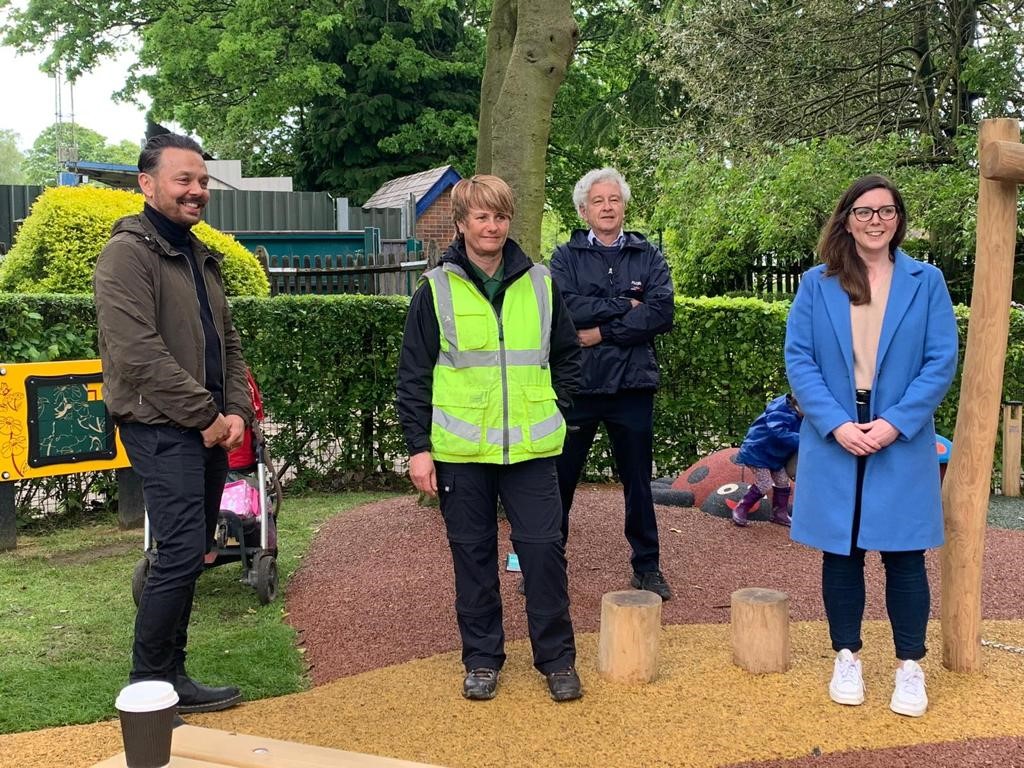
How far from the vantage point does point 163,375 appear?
3.63 meters

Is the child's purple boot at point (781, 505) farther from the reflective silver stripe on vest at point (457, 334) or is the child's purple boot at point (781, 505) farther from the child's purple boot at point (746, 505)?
the reflective silver stripe on vest at point (457, 334)

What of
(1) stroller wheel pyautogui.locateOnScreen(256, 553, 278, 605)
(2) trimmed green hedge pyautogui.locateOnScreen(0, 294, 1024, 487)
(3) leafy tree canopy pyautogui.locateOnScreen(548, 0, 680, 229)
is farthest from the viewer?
(3) leafy tree canopy pyautogui.locateOnScreen(548, 0, 680, 229)

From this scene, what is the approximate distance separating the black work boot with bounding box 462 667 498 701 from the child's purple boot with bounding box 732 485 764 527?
342 cm

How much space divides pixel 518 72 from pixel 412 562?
3.35m

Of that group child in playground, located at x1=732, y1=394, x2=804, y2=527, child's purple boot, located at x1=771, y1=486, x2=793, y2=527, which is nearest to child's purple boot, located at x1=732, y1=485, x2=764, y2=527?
child in playground, located at x1=732, y1=394, x2=804, y2=527

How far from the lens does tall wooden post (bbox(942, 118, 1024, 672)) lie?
13.3 ft

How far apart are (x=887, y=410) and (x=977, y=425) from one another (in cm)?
62

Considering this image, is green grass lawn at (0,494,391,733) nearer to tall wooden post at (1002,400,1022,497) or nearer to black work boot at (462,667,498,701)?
black work boot at (462,667,498,701)

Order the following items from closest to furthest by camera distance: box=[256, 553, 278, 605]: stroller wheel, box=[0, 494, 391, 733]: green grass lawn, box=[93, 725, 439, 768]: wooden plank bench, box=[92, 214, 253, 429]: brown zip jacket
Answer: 1. box=[93, 725, 439, 768]: wooden plank bench
2. box=[92, 214, 253, 429]: brown zip jacket
3. box=[0, 494, 391, 733]: green grass lawn
4. box=[256, 553, 278, 605]: stroller wheel

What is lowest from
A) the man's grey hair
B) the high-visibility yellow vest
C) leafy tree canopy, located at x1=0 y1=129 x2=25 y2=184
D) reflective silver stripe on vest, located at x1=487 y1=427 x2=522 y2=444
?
reflective silver stripe on vest, located at x1=487 y1=427 x2=522 y2=444

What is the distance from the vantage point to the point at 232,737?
2.89 meters

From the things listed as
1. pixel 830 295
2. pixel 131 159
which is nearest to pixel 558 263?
pixel 830 295

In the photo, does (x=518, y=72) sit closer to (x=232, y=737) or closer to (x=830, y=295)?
(x=830, y=295)

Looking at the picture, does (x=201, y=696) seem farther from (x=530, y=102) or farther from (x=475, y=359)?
(x=530, y=102)
